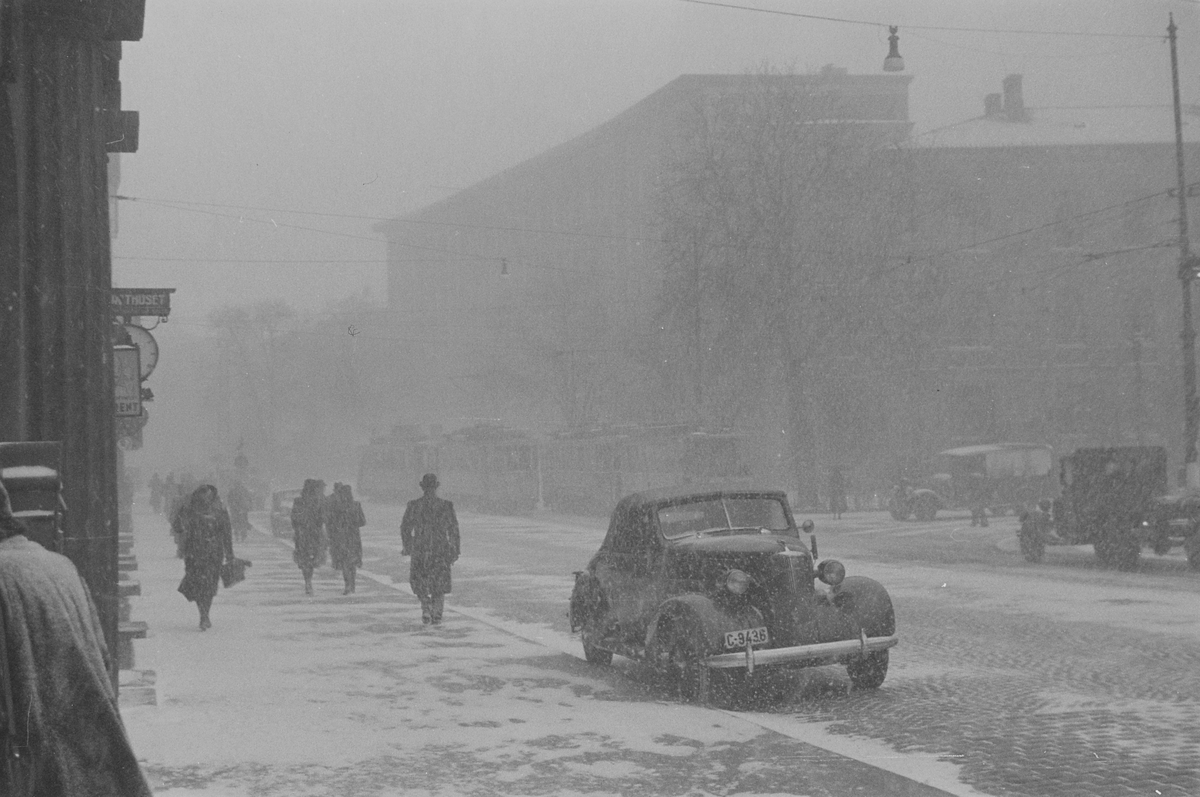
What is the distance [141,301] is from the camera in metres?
14.7

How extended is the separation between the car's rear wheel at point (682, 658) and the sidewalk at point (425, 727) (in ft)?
0.95

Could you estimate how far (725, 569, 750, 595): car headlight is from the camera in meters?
10.8

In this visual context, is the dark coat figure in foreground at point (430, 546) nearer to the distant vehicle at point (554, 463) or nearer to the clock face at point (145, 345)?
the clock face at point (145, 345)

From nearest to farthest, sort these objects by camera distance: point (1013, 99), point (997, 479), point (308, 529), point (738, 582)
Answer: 1. point (738, 582)
2. point (308, 529)
3. point (997, 479)
4. point (1013, 99)

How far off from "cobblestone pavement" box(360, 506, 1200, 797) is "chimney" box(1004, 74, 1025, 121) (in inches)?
2035

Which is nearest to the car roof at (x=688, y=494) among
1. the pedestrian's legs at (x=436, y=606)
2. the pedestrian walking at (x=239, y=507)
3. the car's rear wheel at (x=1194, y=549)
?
the pedestrian's legs at (x=436, y=606)

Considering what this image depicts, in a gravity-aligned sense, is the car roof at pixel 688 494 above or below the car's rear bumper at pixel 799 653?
above

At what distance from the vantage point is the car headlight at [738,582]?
10781mm

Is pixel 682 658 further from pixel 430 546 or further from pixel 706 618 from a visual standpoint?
pixel 430 546

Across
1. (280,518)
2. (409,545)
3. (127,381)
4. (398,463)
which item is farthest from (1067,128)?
(127,381)

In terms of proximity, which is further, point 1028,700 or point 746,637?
point 746,637

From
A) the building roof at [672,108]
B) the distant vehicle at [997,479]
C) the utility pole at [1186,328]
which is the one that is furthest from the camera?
the building roof at [672,108]

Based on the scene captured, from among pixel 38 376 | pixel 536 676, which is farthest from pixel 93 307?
pixel 536 676

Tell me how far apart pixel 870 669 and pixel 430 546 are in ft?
21.7
